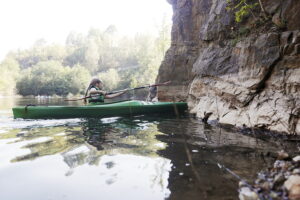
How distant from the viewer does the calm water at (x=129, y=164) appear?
8.18 ft

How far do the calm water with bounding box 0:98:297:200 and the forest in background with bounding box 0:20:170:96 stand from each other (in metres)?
24.8

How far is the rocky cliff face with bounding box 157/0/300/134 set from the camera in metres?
5.12

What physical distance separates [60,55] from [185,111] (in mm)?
124859

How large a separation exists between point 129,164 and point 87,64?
101m

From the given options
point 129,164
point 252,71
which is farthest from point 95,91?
point 129,164

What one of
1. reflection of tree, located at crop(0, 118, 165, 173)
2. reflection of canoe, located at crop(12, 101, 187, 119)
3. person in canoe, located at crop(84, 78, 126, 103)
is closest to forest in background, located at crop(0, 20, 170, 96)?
person in canoe, located at crop(84, 78, 126, 103)

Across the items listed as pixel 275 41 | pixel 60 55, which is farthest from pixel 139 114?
pixel 60 55

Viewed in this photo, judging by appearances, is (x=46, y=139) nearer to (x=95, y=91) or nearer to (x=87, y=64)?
(x=95, y=91)

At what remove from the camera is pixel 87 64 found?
9925cm

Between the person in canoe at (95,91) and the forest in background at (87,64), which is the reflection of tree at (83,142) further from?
the forest in background at (87,64)

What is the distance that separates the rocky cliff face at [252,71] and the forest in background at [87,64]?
20297 millimetres

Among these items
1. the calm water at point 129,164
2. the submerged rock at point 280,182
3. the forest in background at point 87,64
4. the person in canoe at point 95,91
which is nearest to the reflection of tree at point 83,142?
the calm water at point 129,164

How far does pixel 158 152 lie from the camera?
153 inches

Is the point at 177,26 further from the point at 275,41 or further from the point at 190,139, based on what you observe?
the point at 190,139
